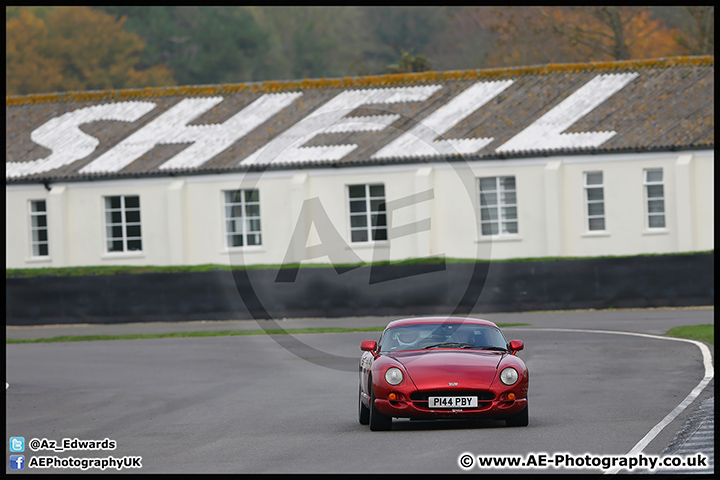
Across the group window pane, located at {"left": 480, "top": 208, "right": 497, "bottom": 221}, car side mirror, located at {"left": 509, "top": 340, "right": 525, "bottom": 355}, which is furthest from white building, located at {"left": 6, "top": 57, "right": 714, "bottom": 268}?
car side mirror, located at {"left": 509, "top": 340, "right": 525, "bottom": 355}

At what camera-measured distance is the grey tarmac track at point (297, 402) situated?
11.0 m

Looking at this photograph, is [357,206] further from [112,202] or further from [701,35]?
[701,35]

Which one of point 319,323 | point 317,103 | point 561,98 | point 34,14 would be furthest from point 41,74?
point 319,323

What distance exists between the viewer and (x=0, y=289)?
35.2 m

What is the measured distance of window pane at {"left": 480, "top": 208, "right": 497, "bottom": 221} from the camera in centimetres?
4109

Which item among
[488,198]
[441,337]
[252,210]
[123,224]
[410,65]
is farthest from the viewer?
[410,65]

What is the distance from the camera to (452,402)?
12.6 m

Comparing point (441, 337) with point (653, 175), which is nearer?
point (441, 337)

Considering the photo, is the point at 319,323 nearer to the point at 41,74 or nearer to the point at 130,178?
the point at 130,178

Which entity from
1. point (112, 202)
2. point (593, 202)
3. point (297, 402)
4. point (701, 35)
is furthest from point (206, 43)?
point (297, 402)

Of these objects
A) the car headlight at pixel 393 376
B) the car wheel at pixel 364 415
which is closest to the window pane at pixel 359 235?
the car wheel at pixel 364 415

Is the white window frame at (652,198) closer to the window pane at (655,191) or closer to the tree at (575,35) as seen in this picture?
the window pane at (655,191)

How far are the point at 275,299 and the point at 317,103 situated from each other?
13261 mm

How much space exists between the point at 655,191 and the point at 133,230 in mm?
19082
